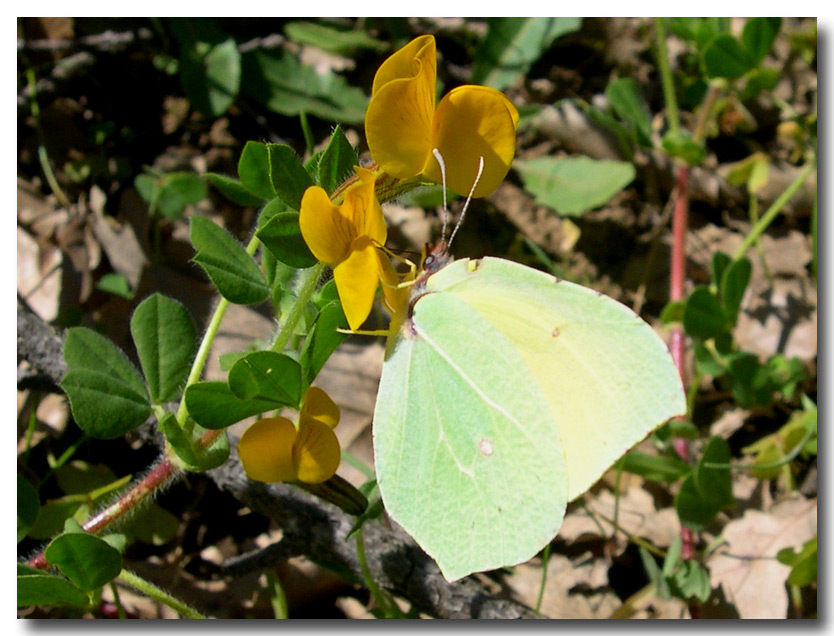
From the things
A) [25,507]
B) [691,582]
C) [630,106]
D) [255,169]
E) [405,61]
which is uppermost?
[405,61]

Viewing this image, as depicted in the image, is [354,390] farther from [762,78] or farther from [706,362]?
[762,78]

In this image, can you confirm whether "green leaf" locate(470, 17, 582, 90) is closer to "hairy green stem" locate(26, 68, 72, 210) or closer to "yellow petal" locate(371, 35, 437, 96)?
"hairy green stem" locate(26, 68, 72, 210)

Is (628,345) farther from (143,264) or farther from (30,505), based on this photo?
(143,264)

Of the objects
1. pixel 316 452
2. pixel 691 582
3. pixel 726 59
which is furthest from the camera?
pixel 726 59

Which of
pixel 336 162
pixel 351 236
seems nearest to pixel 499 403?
→ pixel 351 236

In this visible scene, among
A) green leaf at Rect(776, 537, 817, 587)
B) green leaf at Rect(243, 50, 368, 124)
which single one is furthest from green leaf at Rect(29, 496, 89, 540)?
green leaf at Rect(776, 537, 817, 587)
